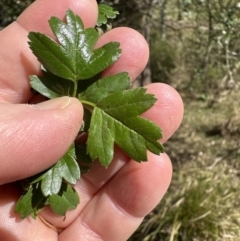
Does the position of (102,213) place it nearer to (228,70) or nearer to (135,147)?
(135,147)

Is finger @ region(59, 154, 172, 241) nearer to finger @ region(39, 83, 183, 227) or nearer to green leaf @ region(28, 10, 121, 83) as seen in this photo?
finger @ region(39, 83, 183, 227)

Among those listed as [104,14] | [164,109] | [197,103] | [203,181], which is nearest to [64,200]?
[164,109]

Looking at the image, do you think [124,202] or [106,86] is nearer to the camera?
[106,86]

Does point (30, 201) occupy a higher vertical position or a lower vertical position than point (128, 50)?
lower


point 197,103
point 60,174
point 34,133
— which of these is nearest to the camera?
point 34,133

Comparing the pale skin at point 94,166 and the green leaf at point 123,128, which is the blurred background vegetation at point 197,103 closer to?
the pale skin at point 94,166

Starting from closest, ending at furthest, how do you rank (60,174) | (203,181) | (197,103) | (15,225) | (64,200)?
(60,174) < (64,200) < (15,225) < (203,181) < (197,103)

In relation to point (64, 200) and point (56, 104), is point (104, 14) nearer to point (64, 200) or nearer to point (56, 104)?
point (56, 104)

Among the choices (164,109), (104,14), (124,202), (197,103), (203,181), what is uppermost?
(104,14)
